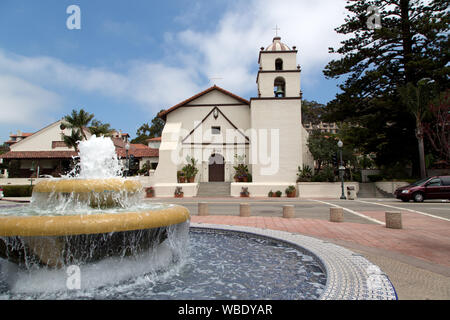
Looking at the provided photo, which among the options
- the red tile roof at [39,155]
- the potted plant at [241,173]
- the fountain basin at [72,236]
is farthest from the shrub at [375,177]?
the red tile roof at [39,155]

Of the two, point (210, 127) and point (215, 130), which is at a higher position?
point (210, 127)

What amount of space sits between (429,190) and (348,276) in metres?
18.8

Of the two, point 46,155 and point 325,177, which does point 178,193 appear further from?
point 46,155

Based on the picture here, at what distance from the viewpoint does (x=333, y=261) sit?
4348 mm

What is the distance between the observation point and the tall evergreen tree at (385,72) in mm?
23375

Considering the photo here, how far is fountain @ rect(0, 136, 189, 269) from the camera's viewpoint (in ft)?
11.0

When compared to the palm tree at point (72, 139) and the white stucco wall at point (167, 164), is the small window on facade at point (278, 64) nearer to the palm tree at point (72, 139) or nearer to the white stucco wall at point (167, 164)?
the white stucco wall at point (167, 164)

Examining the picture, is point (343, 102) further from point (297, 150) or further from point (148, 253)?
point (148, 253)

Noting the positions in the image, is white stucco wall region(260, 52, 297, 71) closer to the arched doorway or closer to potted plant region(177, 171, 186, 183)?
the arched doorway

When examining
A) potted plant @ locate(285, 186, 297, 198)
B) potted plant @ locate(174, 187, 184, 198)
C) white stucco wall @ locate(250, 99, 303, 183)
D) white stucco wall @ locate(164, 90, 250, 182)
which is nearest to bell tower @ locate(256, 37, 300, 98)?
white stucco wall @ locate(250, 99, 303, 183)

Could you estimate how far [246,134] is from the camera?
29625 millimetres

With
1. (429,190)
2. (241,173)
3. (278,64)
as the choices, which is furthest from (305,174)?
(278,64)

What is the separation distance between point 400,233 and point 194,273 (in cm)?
636

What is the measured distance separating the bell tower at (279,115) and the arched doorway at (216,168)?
4.16 m
